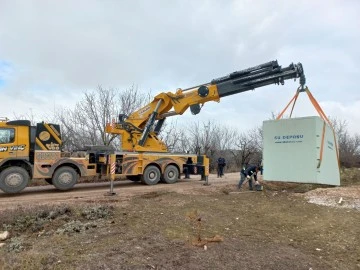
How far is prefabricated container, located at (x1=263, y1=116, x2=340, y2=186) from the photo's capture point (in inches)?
482

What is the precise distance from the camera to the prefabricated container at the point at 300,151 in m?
12.2

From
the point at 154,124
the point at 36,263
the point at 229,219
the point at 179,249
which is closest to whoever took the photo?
the point at 36,263

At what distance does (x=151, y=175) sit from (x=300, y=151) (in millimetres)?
7668

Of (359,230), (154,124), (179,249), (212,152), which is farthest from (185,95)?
(212,152)

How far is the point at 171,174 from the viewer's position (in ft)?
59.8

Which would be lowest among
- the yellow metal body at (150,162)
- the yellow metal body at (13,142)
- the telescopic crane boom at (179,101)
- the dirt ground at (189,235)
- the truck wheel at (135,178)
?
the dirt ground at (189,235)

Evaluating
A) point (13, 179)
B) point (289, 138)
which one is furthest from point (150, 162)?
point (289, 138)

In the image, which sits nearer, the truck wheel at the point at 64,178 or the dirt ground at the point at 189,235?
the dirt ground at the point at 189,235

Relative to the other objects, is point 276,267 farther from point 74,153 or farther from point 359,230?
point 74,153

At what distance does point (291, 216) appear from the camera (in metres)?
9.56

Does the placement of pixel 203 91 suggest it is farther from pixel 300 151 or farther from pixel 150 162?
pixel 300 151

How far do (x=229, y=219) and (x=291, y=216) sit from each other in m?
1.86

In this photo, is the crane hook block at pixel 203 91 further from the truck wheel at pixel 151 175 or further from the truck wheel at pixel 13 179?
the truck wheel at pixel 13 179

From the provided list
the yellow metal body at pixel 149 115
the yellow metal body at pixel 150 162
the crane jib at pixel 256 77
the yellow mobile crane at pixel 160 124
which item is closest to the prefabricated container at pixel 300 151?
the crane jib at pixel 256 77
